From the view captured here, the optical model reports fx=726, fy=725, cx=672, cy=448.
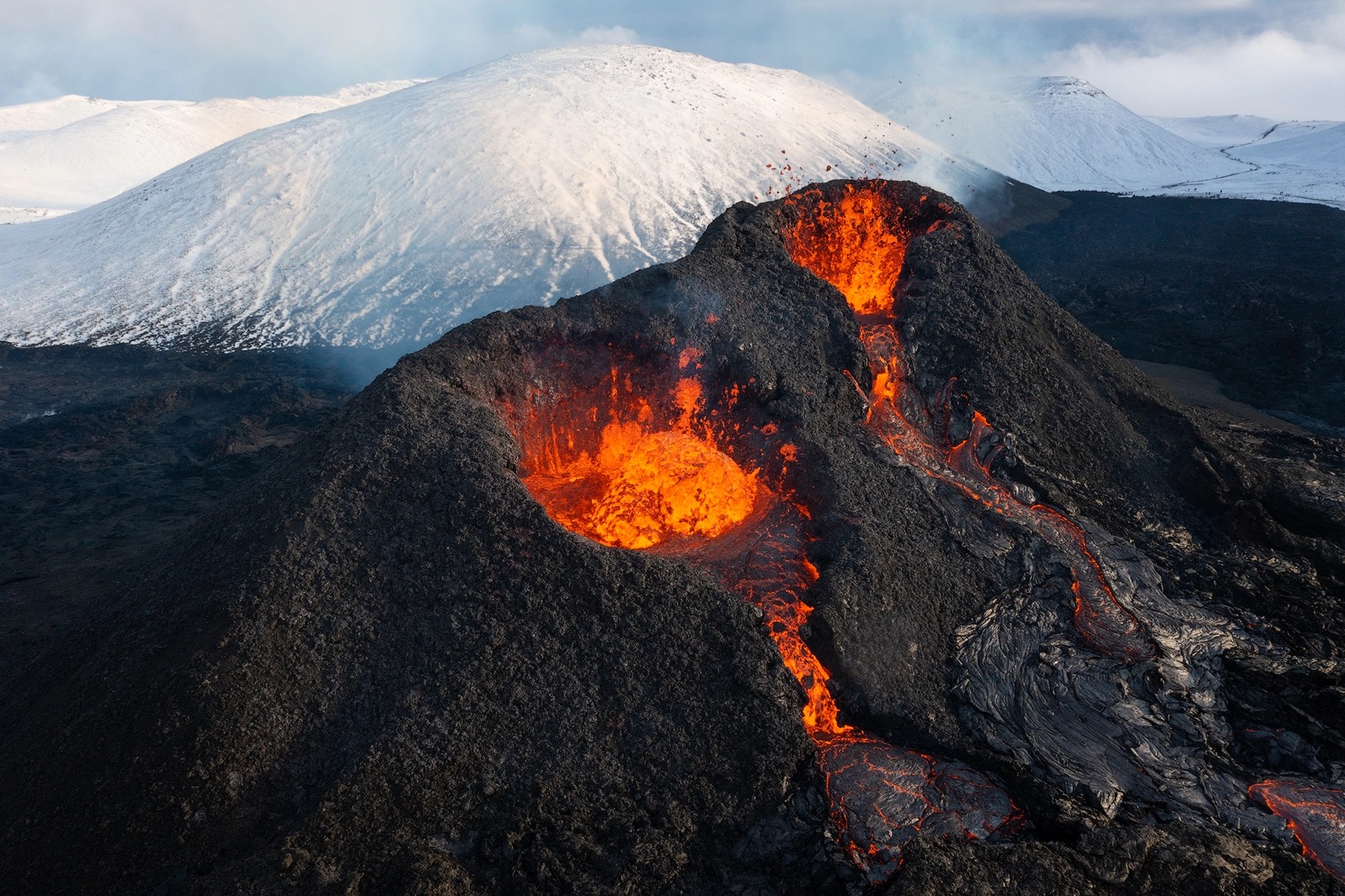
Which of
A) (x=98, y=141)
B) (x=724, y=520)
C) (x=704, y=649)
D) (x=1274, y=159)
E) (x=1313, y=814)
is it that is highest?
(x=98, y=141)

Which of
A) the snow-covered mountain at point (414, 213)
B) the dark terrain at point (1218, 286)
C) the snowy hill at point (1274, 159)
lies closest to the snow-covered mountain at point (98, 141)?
the snow-covered mountain at point (414, 213)

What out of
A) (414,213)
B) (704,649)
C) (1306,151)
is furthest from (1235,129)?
(704,649)

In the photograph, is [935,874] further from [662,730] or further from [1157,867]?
[662,730]

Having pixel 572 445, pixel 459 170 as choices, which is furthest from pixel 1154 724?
pixel 459 170

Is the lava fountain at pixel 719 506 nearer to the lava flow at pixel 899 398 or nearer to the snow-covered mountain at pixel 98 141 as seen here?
the lava flow at pixel 899 398

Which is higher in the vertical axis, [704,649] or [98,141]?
[98,141]

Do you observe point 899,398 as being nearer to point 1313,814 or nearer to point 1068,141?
point 1313,814
